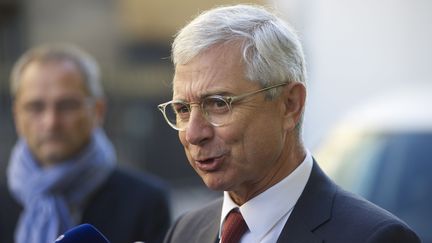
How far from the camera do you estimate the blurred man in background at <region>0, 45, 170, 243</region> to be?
15.7 ft

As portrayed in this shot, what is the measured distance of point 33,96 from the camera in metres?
4.86

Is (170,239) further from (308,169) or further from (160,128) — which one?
(160,128)

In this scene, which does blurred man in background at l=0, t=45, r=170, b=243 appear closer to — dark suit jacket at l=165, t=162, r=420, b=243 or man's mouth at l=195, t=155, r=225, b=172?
dark suit jacket at l=165, t=162, r=420, b=243

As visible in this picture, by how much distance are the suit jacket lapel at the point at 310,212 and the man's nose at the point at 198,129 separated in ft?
1.23

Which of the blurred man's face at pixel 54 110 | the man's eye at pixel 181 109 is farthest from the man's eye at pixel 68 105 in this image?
the man's eye at pixel 181 109

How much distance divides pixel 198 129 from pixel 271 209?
36 cm

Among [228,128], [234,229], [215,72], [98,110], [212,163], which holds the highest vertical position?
[215,72]

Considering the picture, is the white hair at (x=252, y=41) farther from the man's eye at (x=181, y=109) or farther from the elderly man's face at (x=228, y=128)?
the man's eye at (x=181, y=109)

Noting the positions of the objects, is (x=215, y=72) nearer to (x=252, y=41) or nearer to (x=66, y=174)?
(x=252, y=41)

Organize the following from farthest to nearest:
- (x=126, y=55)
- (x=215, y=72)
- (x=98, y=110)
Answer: (x=126, y=55) < (x=98, y=110) < (x=215, y=72)

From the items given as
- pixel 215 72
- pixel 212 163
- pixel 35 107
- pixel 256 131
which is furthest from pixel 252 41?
pixel 35 107

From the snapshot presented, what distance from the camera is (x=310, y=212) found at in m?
3.04

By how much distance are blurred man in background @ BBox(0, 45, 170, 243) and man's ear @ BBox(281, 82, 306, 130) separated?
1766 millimetres

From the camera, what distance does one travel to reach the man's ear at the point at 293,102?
3066 millimetres
